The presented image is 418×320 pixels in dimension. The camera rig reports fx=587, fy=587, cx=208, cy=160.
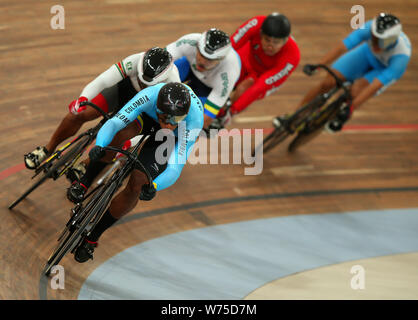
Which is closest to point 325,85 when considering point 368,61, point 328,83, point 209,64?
point 328,83

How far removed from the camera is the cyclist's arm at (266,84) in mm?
4453

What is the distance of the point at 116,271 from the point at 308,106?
2.31 meters

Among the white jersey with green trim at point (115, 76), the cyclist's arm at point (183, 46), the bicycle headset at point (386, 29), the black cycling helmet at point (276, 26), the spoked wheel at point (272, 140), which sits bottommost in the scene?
the spoked wheel at point (272, 140)

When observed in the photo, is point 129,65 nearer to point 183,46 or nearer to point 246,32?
point 183,46

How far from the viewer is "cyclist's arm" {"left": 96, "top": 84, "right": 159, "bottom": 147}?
3195 millimetres

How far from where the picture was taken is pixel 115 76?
363cm

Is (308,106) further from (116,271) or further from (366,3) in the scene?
(366,3)

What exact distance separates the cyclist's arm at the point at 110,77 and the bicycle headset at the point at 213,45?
0.49 metres

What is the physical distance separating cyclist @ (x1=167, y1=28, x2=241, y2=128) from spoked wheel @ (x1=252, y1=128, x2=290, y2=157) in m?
1.07

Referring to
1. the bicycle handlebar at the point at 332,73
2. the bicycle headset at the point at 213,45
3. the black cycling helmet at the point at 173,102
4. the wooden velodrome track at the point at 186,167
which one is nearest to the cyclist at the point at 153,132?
the black cycling helmet at the point at 173,102

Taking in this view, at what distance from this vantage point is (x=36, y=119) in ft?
15.8

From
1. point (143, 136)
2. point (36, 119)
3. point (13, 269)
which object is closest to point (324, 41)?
point (36, 119)

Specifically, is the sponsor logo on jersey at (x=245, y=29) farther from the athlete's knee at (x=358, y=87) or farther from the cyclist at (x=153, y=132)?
the cyclist at (x=153, y=132)

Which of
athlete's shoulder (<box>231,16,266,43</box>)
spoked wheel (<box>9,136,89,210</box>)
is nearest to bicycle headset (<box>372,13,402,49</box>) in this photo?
athlete's shoulder (<box>231,16,266,43</box>)
